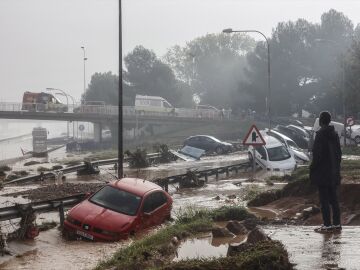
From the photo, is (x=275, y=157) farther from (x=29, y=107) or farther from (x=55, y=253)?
(x=29, y=107)

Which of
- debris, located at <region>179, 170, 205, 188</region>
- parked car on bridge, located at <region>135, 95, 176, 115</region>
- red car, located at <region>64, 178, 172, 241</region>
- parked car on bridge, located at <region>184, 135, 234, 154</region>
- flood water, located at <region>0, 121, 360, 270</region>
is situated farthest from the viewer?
parked car on bridge, located at <region>135, 95, 176, 115</region>

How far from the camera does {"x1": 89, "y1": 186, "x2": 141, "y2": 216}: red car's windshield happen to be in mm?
14125

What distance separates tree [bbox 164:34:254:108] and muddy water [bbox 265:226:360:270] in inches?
3153

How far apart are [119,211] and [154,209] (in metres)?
1.16

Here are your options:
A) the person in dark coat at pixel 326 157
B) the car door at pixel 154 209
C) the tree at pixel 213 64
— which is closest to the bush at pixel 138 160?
the car door at pixel 154 209

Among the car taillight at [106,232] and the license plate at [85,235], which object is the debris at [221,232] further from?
the license plate at [85,235]

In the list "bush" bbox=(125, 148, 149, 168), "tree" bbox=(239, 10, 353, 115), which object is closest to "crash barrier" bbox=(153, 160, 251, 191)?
"bush" bbox=(125, 148, 149, 168)

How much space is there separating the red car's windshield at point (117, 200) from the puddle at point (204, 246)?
2.83m

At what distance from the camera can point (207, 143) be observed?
4647cm

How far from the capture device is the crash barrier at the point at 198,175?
2124cm

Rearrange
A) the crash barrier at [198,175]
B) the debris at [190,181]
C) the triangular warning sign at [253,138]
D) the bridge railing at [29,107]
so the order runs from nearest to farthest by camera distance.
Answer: the crash barrier at [198,175], the triangular warning sign at [253,138], the debris at [190,181], the bridge railing at [29,107]

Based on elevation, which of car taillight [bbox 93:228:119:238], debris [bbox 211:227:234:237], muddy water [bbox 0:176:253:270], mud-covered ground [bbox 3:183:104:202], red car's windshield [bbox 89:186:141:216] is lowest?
Result: mud-covered ground [bbox 3:183:104:202]

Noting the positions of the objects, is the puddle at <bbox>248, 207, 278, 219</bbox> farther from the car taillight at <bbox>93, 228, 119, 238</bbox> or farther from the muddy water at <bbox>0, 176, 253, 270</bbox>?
the muddy water at <bbox>0, 176, 253, 270</bbox>

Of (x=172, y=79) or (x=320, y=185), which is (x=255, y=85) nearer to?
(x=172, y=79)
